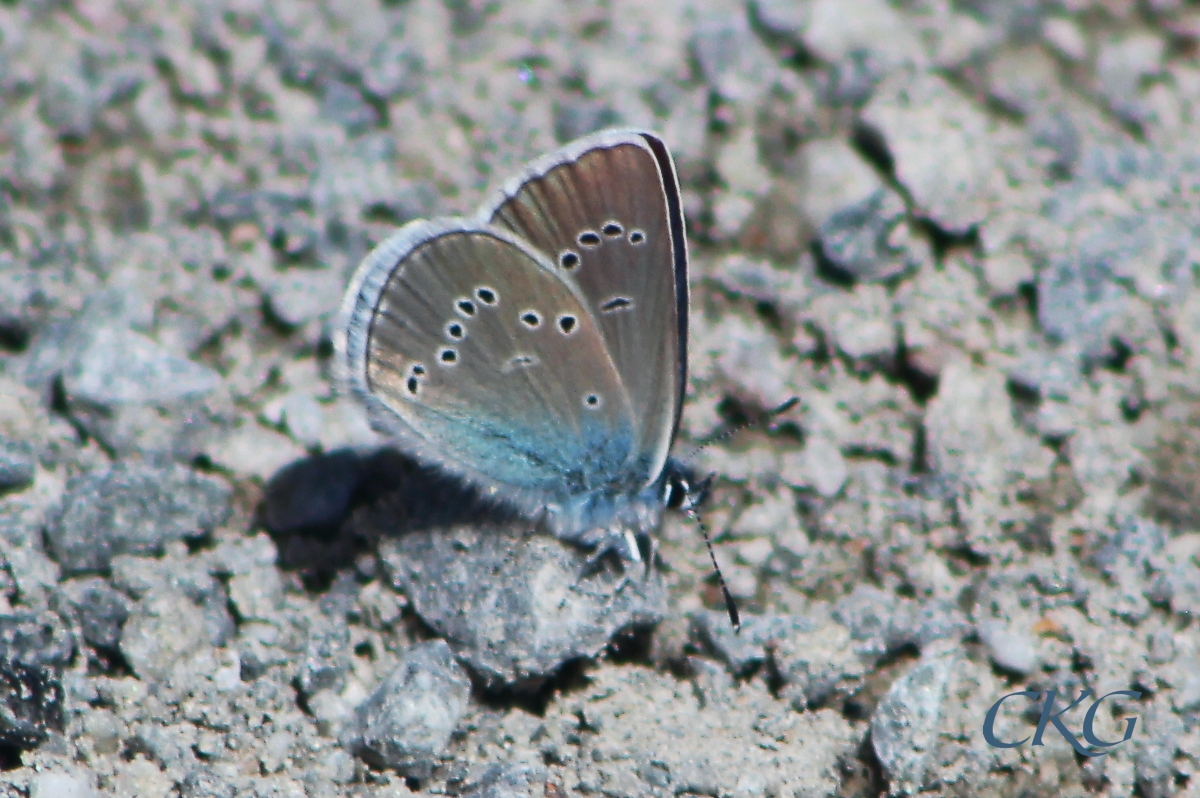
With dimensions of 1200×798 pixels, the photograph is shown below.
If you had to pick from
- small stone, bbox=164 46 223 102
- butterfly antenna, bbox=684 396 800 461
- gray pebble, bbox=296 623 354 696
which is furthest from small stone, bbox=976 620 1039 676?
small stone, bbox=164 46 223 102

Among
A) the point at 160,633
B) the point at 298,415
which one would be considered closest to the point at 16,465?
the point at 160,633

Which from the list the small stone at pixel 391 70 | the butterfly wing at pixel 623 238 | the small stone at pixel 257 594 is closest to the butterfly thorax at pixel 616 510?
the butterfly wing at pixel 623 238

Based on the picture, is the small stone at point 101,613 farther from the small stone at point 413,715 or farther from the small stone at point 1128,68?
the small stone at point 1128,68

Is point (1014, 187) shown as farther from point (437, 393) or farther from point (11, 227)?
point (11, 227)

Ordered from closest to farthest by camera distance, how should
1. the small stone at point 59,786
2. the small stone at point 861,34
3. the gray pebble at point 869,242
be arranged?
the small stone at point 59,786
the gray pebble at point 869,242
the small stone at point 861,34

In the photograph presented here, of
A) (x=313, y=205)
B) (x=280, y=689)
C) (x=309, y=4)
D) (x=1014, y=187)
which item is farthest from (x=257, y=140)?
(x=1014, y=187)

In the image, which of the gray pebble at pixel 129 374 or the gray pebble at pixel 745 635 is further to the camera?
the gray pebble at pixel 129 374

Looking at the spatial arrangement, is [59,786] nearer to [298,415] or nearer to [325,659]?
[325,659]

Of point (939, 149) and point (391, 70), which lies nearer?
point (939, 149)

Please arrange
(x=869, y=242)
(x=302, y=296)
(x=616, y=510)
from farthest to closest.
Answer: (x=869, y=242) < (x=302, y=296) < (x=616, y=510)
